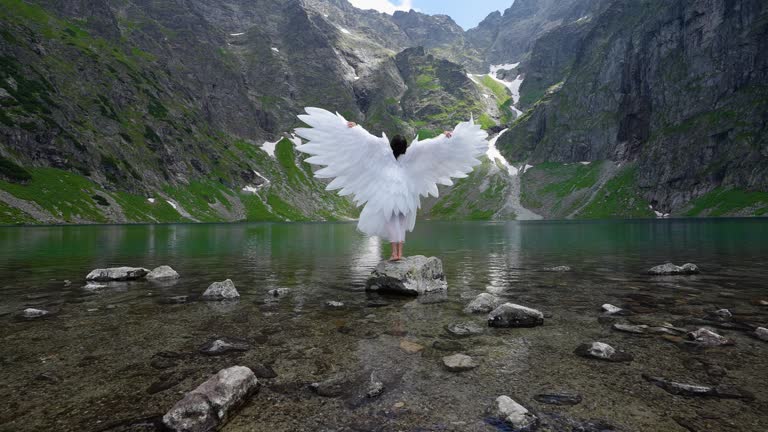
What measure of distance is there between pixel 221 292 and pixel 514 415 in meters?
12.4

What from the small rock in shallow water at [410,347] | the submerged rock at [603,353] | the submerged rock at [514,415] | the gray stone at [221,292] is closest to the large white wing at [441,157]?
the small rock in shallow water at [410,347]

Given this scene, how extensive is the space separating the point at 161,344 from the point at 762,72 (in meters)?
222

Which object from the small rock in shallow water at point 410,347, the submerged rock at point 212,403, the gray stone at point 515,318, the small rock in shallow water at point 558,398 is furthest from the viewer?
the gray stone at point 515,318

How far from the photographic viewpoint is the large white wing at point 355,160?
13.1m

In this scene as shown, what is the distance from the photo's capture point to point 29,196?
10519 cm

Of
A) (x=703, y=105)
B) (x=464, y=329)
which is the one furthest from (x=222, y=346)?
(x=703, y=105)

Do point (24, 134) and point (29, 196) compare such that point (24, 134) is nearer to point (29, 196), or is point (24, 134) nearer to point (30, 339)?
point (29, 196)

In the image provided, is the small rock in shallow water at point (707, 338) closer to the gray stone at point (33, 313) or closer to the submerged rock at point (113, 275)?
the gray stone at point (33, 313)

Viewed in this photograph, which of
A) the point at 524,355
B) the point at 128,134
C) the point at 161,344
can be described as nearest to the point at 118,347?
the point at 161,344

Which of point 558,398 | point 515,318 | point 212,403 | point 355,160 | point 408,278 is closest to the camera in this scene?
point 212,403

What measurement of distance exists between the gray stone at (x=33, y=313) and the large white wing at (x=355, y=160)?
9305 mm

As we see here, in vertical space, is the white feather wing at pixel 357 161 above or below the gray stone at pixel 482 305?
above

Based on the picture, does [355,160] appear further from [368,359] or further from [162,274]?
[162,274]

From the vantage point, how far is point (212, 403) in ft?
17.5
